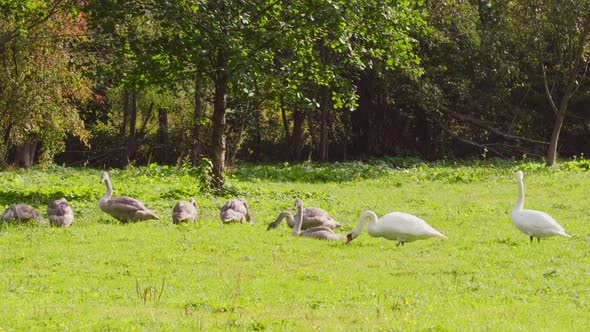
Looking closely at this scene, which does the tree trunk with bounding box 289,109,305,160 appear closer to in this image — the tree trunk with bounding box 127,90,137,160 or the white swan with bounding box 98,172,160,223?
the tree trunk with bounding box 127,90,137,160

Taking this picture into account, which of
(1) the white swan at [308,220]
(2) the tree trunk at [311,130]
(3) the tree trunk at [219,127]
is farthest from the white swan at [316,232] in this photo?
(2) the tree trunk at [311,130]

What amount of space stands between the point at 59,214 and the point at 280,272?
6.75 meters

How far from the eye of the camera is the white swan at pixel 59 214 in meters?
18.0

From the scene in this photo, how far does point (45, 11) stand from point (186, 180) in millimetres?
7435

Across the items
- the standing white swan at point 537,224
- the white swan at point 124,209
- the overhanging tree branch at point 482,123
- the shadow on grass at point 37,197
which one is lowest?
the shadow on grass at point 37,197

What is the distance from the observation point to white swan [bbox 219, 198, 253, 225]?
61.4 ft

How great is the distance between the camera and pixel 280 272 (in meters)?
13.3

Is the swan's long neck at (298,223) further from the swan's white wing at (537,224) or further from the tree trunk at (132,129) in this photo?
the tree trunk at (132,129)

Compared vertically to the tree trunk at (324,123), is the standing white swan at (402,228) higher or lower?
lower

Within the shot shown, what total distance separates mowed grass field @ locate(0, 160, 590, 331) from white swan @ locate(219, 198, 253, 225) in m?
0.34

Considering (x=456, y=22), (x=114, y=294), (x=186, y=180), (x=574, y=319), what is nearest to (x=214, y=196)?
(x=186, y=180)

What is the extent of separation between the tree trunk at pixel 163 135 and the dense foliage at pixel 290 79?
76mm

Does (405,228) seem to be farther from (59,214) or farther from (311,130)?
(311,130)

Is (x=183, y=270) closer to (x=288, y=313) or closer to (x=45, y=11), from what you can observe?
(x=288, y=313)
